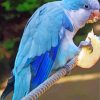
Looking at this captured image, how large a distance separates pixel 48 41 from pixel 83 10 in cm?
16

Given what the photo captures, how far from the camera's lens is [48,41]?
5.52 ft

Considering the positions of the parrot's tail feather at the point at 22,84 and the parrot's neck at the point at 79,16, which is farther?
the parrot's neck at the point at 79,16

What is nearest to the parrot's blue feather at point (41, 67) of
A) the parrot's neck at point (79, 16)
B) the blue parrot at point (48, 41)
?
the blue parrot at point (48, 41)

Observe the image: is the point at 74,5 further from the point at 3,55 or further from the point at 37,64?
the point at 3,55

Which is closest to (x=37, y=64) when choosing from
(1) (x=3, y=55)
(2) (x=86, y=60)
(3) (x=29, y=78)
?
(3) (x=29, y=78)

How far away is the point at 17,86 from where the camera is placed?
60.7 inches

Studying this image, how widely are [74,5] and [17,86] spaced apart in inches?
14.1

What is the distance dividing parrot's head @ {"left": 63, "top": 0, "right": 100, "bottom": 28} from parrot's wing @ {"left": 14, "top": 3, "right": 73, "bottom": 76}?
30 mm

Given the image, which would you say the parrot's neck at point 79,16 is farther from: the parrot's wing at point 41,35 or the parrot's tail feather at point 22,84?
the parrot's tail feather at point 22,84

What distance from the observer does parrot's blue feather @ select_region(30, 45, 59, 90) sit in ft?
5.28

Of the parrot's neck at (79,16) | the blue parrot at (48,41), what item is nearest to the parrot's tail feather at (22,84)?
the blue parrot at (48,41)

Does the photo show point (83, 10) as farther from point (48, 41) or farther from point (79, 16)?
point (48, 41)

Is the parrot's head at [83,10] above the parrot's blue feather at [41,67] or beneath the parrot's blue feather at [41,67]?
above

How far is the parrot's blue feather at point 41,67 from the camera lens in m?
1.61
